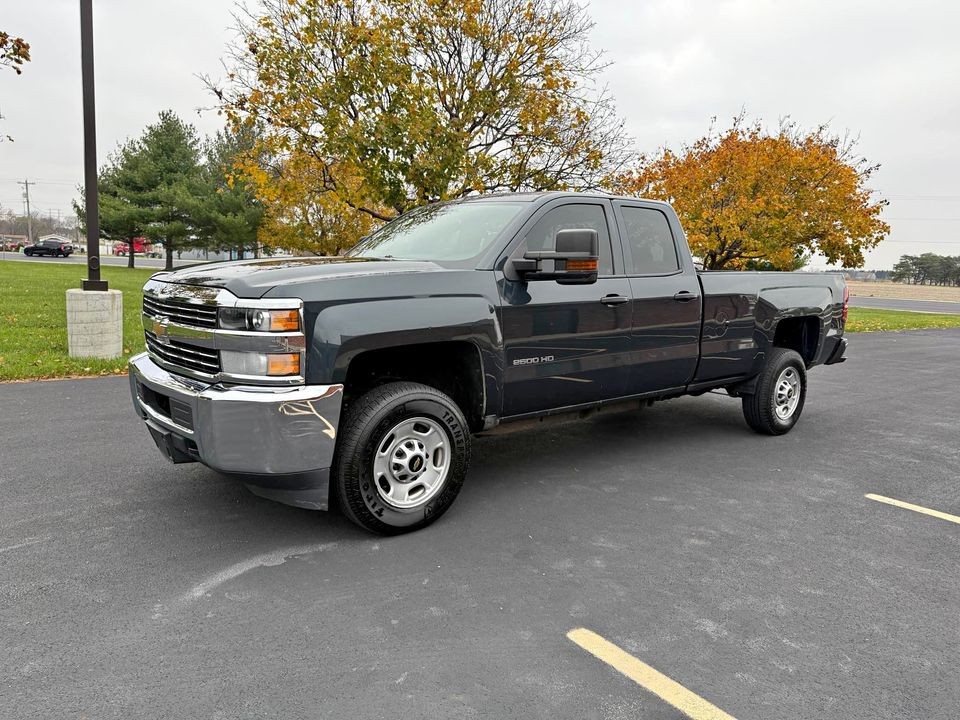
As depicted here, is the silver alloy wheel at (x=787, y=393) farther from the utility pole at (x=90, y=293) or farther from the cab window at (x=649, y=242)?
the utility pole at (x=90, y=293)

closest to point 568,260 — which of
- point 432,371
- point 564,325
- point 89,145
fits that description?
point 564,325

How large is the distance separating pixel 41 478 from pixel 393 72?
411 inches

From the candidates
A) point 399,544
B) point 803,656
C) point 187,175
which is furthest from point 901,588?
point 187,175

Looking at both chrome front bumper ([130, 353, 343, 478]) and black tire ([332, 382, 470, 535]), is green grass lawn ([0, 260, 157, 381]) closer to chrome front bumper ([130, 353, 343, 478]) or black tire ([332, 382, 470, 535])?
chrome front bumper ([130, 353, 343, 478])

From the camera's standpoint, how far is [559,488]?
4816 millimetres

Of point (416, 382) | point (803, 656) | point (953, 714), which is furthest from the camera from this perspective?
point (416, 382)

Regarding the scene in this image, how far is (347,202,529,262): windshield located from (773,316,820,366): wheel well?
3526 millimetres

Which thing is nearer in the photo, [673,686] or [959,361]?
[673,686]

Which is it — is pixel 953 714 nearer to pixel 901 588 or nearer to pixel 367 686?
pixel 901 588

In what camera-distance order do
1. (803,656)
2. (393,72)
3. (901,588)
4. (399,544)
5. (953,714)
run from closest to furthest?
(953,714), (803,656), (901,588), (399,544), (393,72)

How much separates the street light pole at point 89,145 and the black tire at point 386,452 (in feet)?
23.0

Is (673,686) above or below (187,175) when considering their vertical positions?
below

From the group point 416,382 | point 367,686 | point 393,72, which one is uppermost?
point 393,72

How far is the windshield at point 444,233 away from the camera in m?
4.52
